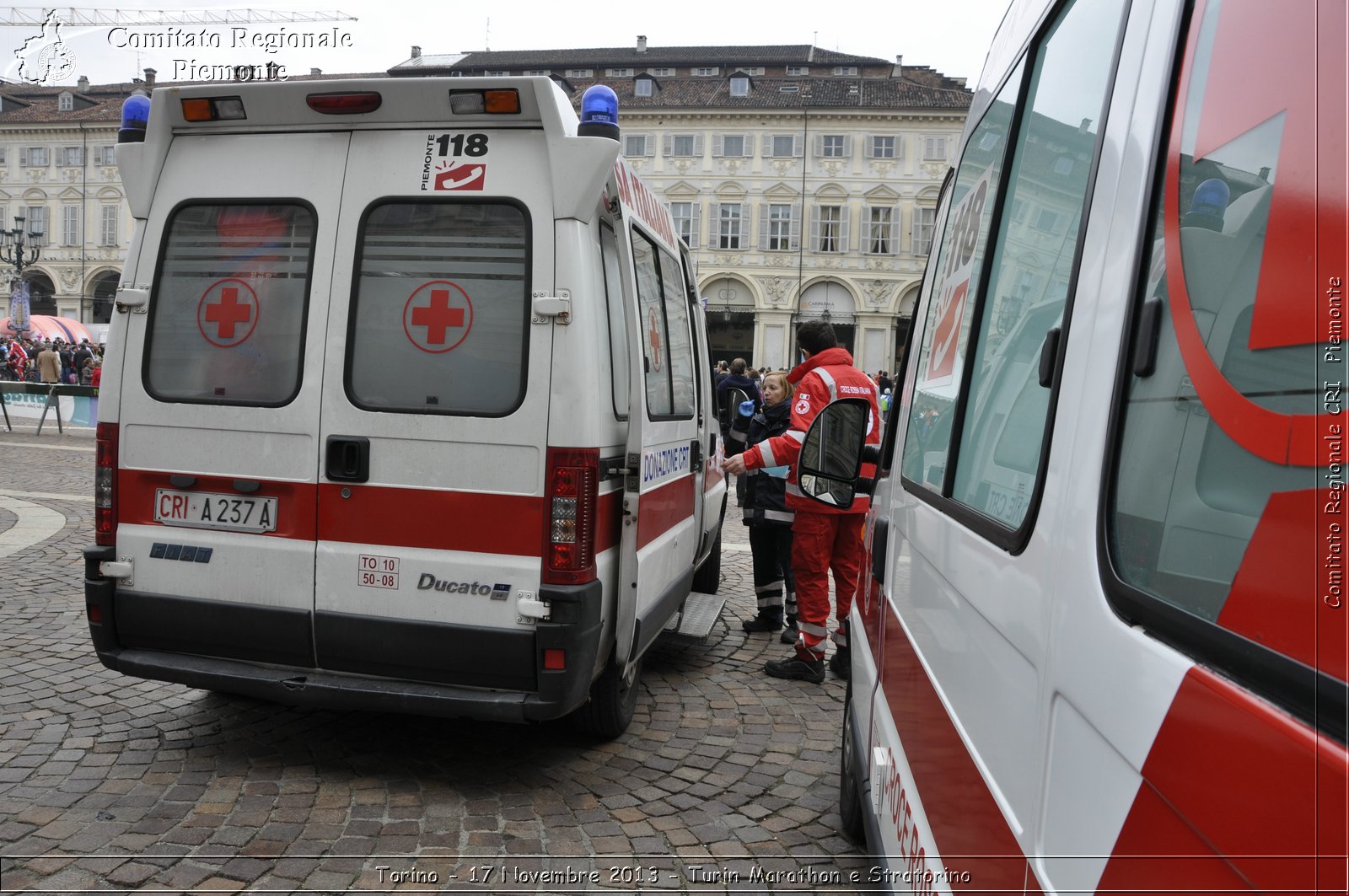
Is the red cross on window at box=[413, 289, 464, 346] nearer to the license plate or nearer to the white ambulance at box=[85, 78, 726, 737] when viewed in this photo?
the white ambulance at box=[85, 78, 726, 737]

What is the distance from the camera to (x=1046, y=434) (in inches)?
53.8

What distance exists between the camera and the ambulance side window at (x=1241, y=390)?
0.80m

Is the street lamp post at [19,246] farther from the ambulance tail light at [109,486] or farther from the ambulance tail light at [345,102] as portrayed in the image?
the ambulance tail light at [345,102]

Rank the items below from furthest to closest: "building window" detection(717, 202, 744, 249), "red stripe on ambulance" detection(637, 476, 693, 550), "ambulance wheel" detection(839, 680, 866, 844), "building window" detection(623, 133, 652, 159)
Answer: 1. "building window" detection(623, 133, 652, 159)
2. "building window" detection(717, 202, 744, 249)
3. "red stripe on ambulance" detection(637, 476, 693, 550)
4. "ambulance wheel" detection(839, 680, 866, 844)

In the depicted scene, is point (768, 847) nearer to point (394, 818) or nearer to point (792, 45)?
point (394, 818)

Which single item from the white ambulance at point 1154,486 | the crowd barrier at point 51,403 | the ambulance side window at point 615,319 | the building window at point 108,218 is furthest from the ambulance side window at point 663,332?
the building window at point 108,218

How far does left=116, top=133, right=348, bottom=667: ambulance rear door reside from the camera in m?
3.74

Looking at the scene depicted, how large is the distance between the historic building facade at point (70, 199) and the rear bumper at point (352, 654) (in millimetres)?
56637

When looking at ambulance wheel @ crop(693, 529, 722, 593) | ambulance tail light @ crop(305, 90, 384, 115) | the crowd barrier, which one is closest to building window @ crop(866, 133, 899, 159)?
the crowd barrier

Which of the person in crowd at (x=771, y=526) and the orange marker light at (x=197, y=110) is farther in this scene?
the person in crowd at (x=771, y=526)

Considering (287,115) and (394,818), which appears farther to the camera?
(287,115)

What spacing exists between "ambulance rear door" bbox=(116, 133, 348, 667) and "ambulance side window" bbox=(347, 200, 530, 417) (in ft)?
0.58

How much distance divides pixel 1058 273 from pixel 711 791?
9.76 feet

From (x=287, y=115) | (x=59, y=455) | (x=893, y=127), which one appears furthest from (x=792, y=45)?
(x=287, y=115)
